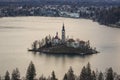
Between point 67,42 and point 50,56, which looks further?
point 67,42

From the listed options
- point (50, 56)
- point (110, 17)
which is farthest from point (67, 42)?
point (110, 17)

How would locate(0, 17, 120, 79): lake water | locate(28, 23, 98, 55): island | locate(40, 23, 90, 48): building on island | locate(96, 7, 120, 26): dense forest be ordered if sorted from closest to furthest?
locate(0, 17, 120, 79): lake water
locate(28, 23, 98, 55): island
locate(40, 23, 90, 48): building on island
locate(96, 7, 120, 26): dense forest

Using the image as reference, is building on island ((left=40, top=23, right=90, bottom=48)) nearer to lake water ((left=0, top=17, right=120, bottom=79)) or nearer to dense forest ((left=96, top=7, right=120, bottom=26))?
lake water ((left=0, top=17, right=120, bottom=79))

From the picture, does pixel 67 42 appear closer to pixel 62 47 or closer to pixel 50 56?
pixel 62 47

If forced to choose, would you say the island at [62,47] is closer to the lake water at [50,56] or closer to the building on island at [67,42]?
the building on island at [67,42]

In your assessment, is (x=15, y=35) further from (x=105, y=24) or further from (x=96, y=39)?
(x=105, y=24)

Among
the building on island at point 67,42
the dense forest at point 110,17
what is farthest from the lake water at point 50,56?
the dense forest at point 110,17

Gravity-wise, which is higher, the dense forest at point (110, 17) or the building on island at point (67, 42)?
the building on island at point (67, 42)

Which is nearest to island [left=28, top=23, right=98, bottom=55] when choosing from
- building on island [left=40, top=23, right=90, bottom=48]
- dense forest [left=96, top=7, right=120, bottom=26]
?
building on island [left=40, top=23, right=90, bottom=48]
